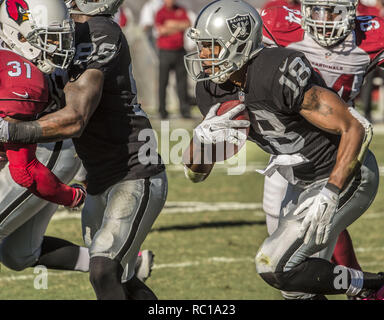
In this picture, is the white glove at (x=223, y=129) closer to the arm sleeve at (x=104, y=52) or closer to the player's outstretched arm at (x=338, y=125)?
the player's outstretched arm at (x=338, y=125)

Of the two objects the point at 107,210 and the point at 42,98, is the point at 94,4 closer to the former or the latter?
the point at 42,98

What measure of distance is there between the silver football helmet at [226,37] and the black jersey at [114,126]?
0.34 m

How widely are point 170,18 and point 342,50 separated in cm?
861

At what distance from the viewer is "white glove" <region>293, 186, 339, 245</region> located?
3.73 meters

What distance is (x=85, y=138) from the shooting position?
13.1ft

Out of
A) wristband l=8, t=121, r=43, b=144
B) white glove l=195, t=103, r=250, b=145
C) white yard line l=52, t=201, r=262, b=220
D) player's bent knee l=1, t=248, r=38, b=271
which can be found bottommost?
white yard line l=52, t=201, r=262, b=220

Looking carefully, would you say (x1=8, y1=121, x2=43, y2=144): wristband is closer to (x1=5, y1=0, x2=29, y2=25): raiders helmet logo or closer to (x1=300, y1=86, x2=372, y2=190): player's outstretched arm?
(x1=5, y1=0, x2=29, y2=25): raiders helmet logo

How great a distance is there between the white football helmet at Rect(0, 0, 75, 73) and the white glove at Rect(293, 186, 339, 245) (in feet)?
4.05

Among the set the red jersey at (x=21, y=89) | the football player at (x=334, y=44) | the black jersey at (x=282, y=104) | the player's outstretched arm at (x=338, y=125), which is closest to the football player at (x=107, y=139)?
the red jersey at (x=21, y=89)

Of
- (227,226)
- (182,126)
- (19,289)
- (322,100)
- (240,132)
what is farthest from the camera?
(182,126)

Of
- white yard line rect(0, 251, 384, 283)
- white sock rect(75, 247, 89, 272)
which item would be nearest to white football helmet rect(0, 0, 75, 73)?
white sock rect(75, 247, 89, 272)

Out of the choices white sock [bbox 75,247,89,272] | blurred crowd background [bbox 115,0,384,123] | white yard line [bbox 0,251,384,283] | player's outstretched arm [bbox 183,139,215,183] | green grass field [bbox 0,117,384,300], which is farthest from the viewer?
blurred crowd background [bbox 115,0,384,123]

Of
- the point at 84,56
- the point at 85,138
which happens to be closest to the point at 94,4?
the point at 84,56

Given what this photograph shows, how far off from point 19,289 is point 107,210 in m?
1.48
